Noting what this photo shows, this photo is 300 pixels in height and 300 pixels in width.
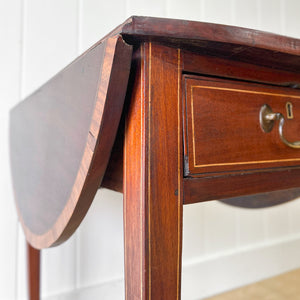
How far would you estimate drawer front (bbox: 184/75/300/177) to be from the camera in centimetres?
38

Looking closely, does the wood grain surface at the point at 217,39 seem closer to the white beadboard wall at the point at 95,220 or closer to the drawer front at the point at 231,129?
the drawer front at the point at 231,129

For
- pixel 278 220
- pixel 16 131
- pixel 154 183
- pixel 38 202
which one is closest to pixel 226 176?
pixel 154 183

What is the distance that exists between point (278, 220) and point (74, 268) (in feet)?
3.46

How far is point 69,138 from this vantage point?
46 cm

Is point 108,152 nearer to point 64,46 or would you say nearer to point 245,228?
point 64,46

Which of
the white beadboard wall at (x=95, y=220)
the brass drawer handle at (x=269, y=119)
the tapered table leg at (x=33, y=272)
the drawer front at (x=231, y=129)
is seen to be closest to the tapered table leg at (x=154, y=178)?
the drawer front at (x=231, y=129)

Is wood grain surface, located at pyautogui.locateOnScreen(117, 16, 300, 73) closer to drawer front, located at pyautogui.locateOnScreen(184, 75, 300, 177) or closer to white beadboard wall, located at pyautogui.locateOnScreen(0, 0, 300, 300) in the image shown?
drawer front, located at pyautogui.locateOnScreen(184, 75, 300, 177)

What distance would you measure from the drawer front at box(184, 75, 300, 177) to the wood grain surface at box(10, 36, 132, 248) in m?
0.10

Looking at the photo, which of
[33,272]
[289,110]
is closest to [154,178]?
[289,110]

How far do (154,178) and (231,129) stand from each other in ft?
0.44

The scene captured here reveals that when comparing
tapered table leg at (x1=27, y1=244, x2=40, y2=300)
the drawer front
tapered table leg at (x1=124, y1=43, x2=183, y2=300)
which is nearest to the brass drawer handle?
the drawer front

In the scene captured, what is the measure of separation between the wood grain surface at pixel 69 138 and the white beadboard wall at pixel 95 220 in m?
0.30

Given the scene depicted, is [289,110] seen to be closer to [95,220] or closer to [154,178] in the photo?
[154,178]

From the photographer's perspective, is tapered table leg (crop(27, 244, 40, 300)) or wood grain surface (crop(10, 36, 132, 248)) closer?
wood grain surface (crop(10, 36, 132, 248))
